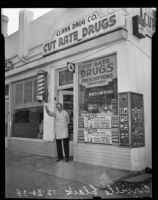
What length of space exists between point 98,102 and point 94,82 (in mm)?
497

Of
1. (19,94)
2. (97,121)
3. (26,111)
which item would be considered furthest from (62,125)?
(19,94)

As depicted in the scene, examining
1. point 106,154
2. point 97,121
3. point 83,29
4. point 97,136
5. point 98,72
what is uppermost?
point 83,29

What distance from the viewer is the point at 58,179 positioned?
4.56 meters

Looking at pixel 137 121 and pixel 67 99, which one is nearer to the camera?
pixel 137 121

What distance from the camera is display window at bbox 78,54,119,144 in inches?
207

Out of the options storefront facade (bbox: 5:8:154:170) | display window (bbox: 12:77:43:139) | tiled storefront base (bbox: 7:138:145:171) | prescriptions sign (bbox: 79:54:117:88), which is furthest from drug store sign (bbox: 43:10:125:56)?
tiled storefront base (bbox: 7:138:145:171)

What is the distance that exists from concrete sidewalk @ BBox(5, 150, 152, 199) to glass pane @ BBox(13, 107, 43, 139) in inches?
53.2

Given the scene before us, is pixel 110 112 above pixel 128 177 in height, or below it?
above

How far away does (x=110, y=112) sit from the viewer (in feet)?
17.3

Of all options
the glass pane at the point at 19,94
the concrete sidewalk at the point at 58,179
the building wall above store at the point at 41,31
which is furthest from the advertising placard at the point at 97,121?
the glass pane at the point at 19,94

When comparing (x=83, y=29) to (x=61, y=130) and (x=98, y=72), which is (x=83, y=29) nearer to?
(x=98, y=72)

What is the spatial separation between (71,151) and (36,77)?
2.56m

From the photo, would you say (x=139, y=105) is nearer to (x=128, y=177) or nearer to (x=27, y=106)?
(x=128, y=177)
